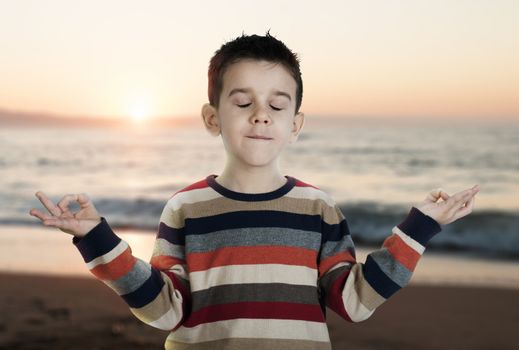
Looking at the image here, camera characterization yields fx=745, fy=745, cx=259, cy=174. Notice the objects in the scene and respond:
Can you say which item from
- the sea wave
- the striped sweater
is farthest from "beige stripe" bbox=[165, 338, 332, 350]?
the sea wave

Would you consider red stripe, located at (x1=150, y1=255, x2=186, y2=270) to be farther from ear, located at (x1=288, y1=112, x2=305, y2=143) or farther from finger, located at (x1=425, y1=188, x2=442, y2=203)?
finger, located at (x1=425, y1=188, x2=442, y2=203)

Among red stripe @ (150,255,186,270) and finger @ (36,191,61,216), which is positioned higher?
finger @ (36,191,61,216)

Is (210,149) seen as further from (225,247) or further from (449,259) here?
(225,247)

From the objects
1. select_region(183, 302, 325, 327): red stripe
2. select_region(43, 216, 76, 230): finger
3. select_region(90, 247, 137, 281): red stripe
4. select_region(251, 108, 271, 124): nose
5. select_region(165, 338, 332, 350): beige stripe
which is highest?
select_region(251, 108, 271, 124): nose

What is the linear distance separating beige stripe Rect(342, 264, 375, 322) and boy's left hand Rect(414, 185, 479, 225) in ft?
0.91

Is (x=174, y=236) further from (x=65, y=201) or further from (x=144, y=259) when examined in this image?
(x=144, y=259)

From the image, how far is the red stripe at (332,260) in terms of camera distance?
2271 mm

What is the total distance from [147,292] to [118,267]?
0.37 feet

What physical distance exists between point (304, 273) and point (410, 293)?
440 cm

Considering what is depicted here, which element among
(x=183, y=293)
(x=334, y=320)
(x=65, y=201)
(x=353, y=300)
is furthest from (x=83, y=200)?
(x=334, y=320)

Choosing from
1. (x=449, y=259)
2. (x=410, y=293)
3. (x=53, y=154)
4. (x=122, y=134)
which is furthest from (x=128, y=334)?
(x=122, y=134)

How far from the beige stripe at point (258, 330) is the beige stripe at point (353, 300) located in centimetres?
10

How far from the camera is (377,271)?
223 centimetres

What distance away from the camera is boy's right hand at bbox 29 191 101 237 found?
2.07 m
